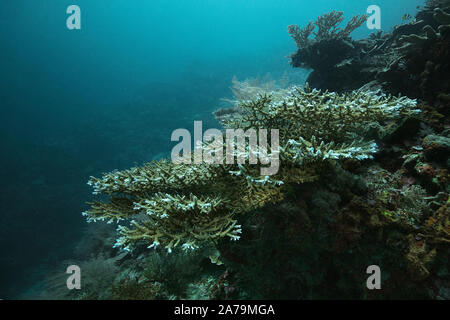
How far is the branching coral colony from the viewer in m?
2.11

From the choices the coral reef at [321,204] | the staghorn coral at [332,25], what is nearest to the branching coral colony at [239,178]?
the coral reef at [321,204]

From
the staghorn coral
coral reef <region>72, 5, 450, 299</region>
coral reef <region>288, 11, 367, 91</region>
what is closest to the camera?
coral reef <region>72, 5, 450, 299</region>

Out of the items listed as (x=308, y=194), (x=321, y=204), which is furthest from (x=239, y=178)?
(x=321, y=204)

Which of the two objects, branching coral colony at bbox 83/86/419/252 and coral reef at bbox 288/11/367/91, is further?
coral reef at bbox 288/11/367/91

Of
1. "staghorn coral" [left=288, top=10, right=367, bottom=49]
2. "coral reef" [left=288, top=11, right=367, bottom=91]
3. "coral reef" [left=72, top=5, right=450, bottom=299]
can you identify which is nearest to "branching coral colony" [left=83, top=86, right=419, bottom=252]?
"coral reef" [left=72, top=5, right=450, bottom=299]

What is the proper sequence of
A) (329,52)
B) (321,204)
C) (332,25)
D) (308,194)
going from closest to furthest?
(321,204), (308,194), (329,52), (332,25)

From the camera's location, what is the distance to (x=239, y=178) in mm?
2391

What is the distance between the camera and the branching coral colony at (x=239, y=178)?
2111 millimetres

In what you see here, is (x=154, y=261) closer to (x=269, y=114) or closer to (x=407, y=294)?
(x=269, y=114)

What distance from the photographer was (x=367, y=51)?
648 centimetres

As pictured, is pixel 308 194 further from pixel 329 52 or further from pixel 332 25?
pixel 332 25

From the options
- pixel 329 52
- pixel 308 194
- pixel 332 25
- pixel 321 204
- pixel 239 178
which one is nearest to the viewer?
pixel 321 204

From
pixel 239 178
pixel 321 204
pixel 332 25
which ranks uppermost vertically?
pixel 332 25

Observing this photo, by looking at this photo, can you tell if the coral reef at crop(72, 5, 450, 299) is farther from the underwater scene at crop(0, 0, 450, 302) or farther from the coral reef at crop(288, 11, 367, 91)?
the coral reef at crop(288, 11, 367, 91)
